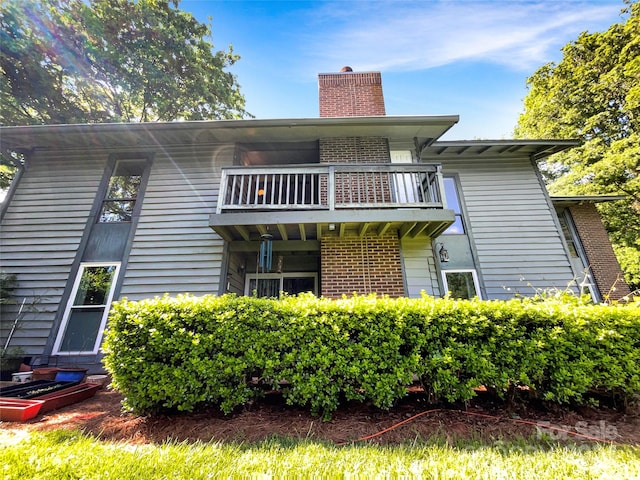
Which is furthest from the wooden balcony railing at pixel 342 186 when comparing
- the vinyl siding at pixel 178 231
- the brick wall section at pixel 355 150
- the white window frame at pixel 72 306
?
Answer: the white window frame at pixel 72 306

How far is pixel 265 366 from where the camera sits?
9.63 ft

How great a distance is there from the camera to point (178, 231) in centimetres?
638

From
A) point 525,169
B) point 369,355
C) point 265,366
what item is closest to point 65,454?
point 265,366

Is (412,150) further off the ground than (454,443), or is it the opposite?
(412,150)

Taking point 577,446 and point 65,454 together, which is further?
point 577,446

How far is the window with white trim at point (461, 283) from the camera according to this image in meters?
6.64

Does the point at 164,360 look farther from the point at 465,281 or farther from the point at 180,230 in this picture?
the point at 465,281

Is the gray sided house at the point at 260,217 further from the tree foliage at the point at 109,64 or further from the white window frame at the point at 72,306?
the tree foliage at the point at 109,64

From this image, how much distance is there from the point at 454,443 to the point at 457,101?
367 inches

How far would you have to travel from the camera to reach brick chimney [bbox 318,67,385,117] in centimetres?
839

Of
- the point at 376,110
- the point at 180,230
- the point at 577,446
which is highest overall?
the point at 376,110

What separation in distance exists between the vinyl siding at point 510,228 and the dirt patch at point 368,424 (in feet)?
13.6

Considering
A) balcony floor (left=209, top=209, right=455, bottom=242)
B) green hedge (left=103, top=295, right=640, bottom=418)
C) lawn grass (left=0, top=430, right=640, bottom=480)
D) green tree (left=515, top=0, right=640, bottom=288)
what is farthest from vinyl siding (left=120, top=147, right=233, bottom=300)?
green tree (left=515, top=0, right=640, bottom=288)

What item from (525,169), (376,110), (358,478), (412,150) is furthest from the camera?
(376,110)
